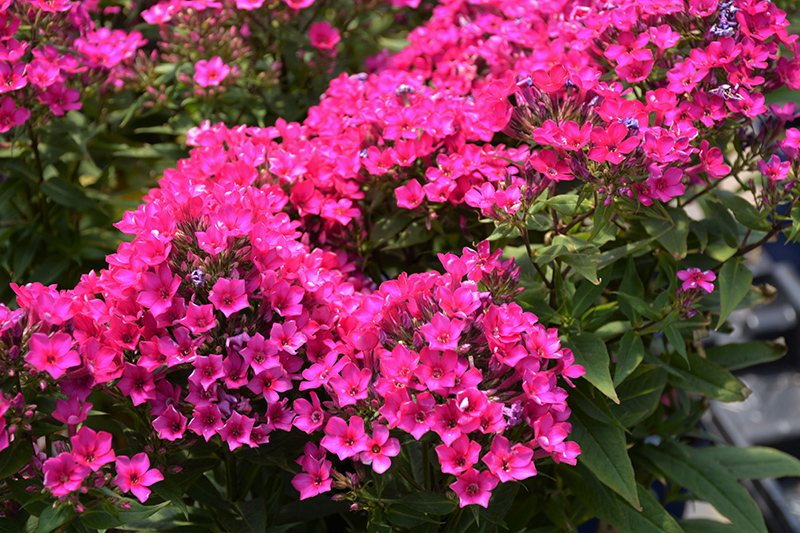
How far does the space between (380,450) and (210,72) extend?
1320 millimetres

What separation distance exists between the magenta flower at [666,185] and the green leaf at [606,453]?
0.52m

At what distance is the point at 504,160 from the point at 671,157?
0.42 metres

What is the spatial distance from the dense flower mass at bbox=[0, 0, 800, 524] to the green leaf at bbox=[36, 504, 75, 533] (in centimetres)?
2

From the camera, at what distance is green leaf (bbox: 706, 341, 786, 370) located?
1.99 meters

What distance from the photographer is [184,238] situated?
1.36 meters

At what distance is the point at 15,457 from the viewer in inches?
50.2

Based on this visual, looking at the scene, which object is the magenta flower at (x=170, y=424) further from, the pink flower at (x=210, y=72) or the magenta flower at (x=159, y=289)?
the pink flower at (x=210, y=72)

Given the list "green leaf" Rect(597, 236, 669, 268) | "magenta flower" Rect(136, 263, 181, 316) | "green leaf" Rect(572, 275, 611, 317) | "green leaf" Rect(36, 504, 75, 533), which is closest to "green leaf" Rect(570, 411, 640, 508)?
"green leaf" Rect(572, 275, 611, 317)

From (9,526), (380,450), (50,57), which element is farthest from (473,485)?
(50,57)

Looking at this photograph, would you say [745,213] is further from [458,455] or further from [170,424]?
[170,424]


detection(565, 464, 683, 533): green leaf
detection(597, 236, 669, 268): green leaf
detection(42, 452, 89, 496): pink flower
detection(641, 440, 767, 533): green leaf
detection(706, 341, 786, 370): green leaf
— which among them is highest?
detection(597, 236, 669, 268): green leaf

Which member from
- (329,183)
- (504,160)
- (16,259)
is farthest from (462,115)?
(16,259)

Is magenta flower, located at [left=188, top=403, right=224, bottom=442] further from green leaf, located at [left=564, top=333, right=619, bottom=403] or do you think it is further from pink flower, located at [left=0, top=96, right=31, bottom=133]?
pink flower, located at [left=0, top=96, right=31, bottom=133]

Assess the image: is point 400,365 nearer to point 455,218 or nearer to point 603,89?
point 455,218
